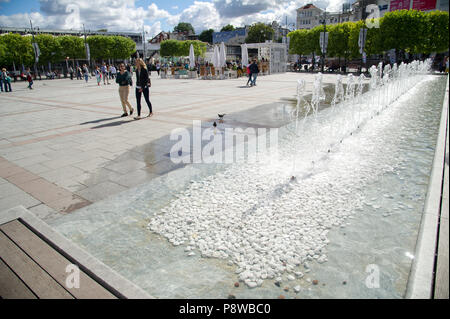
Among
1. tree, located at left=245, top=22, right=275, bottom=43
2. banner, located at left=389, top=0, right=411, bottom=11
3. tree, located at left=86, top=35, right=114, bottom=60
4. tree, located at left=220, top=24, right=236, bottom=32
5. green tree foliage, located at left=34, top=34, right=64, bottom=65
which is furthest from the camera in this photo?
tree, located at left=220, top=24, right=236, bottom=32

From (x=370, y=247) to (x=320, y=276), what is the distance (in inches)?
31.4

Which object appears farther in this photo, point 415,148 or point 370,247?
point 415,148

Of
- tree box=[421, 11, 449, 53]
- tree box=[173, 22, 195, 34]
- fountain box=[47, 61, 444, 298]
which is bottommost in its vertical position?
fountain box=[47, 61, 444, 298]

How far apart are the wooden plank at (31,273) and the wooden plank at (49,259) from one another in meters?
0.04

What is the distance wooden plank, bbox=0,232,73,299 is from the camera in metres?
2.34

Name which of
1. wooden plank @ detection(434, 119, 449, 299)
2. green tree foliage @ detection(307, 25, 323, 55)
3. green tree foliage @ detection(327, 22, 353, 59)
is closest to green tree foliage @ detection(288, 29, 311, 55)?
green tree foliage @ detection(307, 25, 323, 55)

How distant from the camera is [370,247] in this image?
3105 mm

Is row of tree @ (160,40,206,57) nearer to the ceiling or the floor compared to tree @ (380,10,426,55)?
nearer to the ceiling

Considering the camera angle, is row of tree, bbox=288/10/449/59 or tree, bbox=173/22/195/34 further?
tree, bbox=173/22/195/34

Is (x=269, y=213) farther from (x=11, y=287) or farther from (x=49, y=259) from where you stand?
(x=11, y=287)

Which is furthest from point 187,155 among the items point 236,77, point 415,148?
point 236,77

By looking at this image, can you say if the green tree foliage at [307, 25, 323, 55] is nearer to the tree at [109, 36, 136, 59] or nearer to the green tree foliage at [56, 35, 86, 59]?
the tree at [109, 36, 136, 59]

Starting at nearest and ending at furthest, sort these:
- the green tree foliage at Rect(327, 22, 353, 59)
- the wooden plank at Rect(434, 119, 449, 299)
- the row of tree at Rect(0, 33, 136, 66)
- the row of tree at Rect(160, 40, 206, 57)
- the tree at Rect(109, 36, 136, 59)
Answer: the wooden plank at Rect(434, 119, 449, 299) → the green tree foliage at Rect(327, 22, 353, 59) → the row of tree at Rect(0, 33, 136, 66) → the tree at Rect(109, 36, 136, 59) → the row of tree at Rect(160, 40, 206, 57)

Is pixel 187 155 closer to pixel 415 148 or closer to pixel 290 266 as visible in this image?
pixel 290 266
